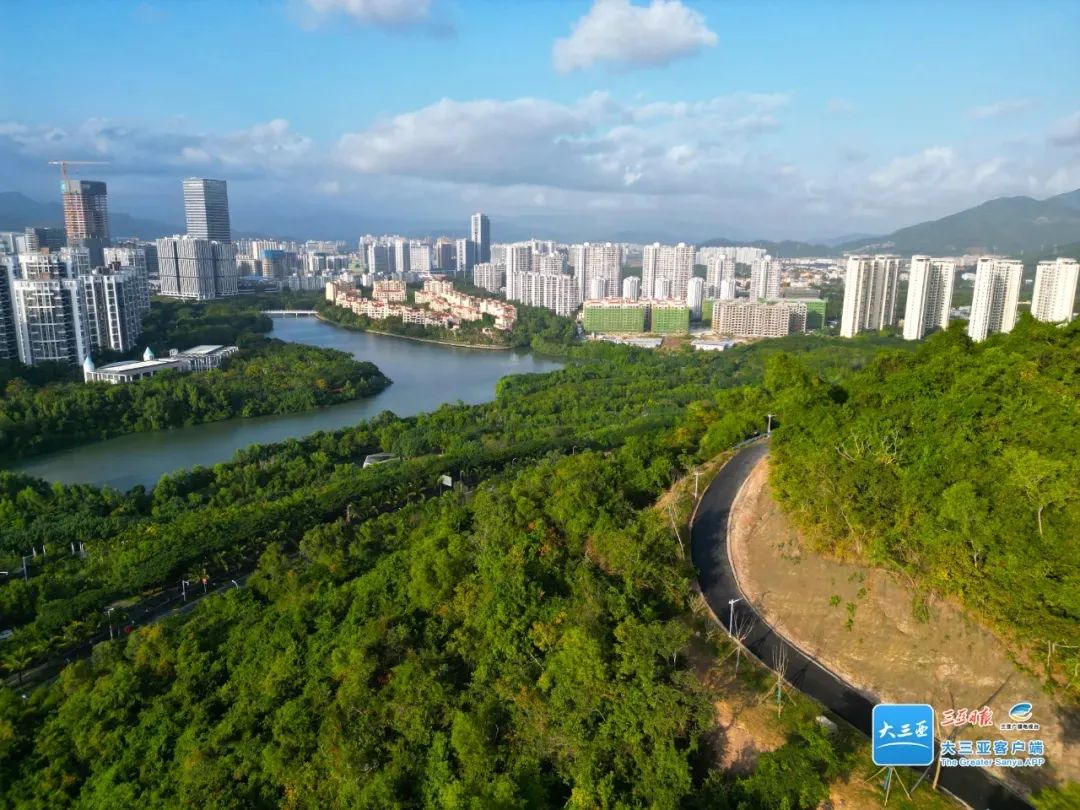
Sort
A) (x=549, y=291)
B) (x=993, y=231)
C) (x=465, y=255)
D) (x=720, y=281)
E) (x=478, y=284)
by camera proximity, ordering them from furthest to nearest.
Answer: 1. (x=993, y=231)
2. (x=465, y=255)
3. (x=478, y=284)
4. (x=720, y=281)
5. (x=549, y=291)

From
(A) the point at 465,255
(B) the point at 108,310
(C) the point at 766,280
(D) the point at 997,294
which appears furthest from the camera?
(A) the point at 465,255

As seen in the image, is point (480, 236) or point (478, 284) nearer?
point (478, 284)

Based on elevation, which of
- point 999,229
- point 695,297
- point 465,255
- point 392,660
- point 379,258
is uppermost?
point 999,229

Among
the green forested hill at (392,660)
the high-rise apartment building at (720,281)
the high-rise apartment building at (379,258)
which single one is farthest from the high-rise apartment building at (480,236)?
the green forested hill at (392,660)

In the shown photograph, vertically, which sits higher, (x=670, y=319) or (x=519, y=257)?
(x=519, y=257)

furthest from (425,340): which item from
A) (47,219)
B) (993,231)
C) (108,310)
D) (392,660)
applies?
(47,219)

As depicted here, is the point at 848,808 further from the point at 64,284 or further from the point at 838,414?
the point at 64,284

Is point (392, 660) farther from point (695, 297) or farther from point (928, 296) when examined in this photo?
point (695, 297)
